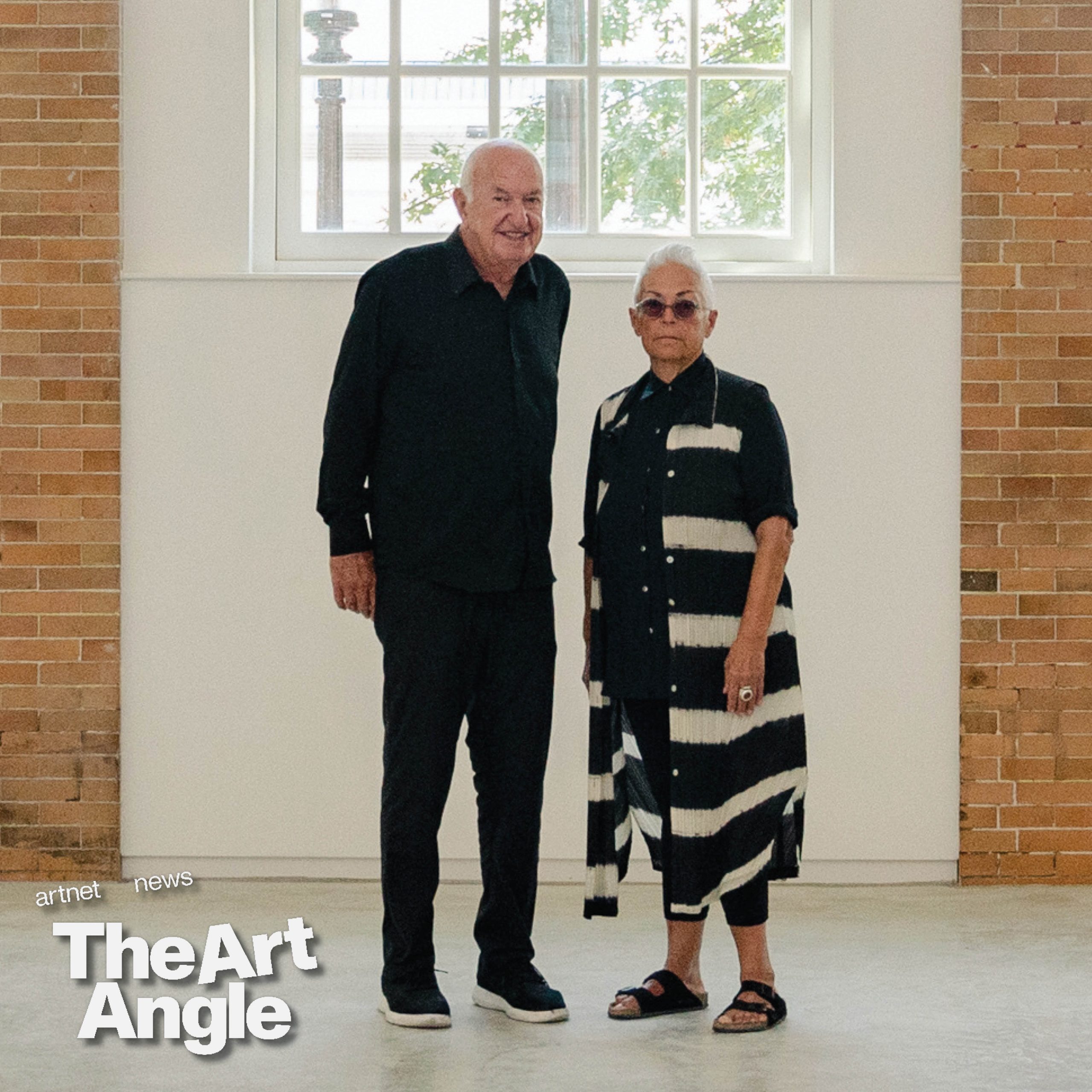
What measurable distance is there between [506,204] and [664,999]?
1559 mm

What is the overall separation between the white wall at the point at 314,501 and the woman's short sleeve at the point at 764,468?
131 cm

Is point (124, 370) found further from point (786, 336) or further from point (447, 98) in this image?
point (786, 336)

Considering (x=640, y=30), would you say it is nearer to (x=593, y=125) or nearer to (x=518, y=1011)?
(x=593, y=125)

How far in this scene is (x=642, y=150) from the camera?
4.11 meters

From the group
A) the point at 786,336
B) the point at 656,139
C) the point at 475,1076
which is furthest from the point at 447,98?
the point at 475,1076

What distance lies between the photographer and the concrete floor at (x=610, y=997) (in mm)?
2436

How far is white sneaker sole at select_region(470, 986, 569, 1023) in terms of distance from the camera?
2711mm

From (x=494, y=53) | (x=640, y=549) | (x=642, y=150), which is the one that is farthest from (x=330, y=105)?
(x=640, y=549)

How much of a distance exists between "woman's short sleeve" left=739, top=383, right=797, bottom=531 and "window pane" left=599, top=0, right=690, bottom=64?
1.81 metres

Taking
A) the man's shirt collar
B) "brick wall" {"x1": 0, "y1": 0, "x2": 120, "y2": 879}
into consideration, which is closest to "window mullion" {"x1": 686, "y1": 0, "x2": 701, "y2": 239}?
the man's shirt collar

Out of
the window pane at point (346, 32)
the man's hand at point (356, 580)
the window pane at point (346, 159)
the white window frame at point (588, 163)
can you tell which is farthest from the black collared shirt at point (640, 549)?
the window pane at point (346, 32)

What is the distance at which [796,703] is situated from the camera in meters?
2.67

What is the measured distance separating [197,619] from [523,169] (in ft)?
5.90

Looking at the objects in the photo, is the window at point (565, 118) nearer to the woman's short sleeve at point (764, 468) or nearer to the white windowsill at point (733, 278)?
the white windowsill at point (733, 278)
